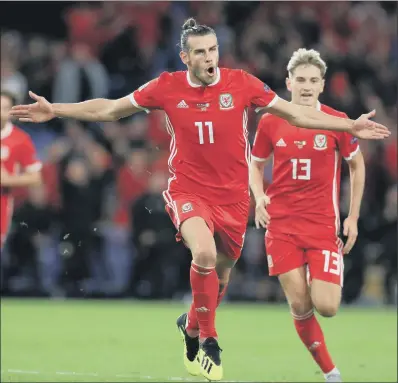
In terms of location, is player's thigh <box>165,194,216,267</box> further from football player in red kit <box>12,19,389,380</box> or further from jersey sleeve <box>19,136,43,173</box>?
jersey sleeve <box>19,136,43,173</box>

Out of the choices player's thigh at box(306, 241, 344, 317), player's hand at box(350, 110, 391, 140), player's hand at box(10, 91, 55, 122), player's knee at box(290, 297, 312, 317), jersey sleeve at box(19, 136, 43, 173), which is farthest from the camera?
jersey sleeve at box(19, 136, 43, 173)

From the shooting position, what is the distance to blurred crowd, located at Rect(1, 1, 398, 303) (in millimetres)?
18141

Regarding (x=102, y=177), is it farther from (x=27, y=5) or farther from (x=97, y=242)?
(x=27, y=5)

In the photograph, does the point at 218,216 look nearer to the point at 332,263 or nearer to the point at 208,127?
the point at 208,127

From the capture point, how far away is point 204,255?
8969mm

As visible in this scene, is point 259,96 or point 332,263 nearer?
point 259,96

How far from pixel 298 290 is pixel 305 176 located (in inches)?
40.5

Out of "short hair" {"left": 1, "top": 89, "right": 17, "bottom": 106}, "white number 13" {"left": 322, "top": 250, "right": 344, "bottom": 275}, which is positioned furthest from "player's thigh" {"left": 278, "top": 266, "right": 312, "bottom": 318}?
"short hair" {"left": 1, "top": 89, "right": 17, "bottom": 106}

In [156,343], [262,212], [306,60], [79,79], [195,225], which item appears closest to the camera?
[195,225]

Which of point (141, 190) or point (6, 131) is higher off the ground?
point (6, 131)

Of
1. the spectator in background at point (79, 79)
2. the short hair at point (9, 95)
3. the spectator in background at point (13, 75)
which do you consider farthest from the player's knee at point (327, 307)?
the spectator in background at point (13, 75)

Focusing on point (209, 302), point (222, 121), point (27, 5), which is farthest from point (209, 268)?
point (27, 5)

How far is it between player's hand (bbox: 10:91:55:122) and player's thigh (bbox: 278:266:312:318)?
2941mm

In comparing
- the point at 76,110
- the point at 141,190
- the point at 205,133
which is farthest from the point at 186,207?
the point at 141,190
